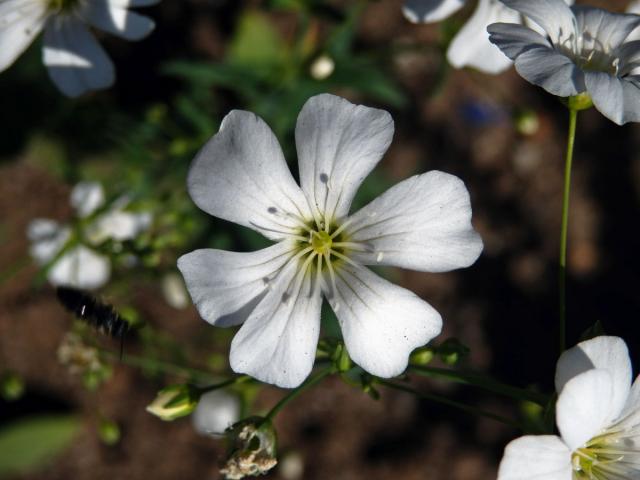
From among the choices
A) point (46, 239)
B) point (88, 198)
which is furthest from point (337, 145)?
point (46, 239)

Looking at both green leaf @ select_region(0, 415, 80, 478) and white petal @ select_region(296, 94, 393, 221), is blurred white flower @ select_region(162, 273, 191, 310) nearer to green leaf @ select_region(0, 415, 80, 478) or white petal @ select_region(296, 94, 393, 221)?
green leaf @ select_region(0, 415, 80, 478)

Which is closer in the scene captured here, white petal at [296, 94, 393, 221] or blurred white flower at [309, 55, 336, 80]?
white petal at [296, 94, 393, 221]

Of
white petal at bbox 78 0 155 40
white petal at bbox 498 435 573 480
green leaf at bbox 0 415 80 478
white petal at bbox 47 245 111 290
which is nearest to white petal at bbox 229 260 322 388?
white petal at bbox 498 435 573 480

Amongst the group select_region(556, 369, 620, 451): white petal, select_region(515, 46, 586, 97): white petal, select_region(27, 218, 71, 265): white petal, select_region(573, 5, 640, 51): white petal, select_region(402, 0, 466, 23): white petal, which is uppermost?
select_region(515, 46, 586, 97): white petal

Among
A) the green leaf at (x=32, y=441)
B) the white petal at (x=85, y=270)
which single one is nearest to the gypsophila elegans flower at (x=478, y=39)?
the white petal at (x=85, y=270)

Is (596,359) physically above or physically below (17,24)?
below

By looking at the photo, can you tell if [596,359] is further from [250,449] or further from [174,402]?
[174,402]

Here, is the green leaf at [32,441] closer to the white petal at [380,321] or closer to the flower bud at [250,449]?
the flower bud at [250,449]
